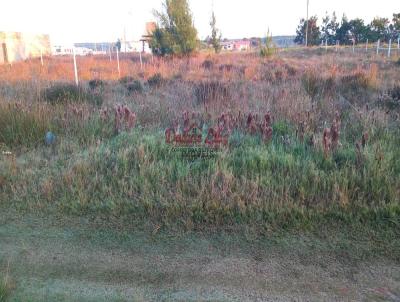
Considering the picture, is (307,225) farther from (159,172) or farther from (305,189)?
(159,172)

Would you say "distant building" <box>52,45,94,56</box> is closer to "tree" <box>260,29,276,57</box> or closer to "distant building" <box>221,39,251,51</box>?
"tree" <box>260,29,276,57</box>

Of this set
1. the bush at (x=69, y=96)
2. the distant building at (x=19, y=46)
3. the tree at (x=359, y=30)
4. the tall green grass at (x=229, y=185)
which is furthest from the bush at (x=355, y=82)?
the tree at (x=359, y=30)

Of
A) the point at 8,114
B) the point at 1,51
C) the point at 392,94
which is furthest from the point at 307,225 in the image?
the point at 1,51

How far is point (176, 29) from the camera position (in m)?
21.6

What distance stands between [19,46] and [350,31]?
135 feet

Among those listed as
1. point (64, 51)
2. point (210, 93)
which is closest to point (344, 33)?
point (64, 51)

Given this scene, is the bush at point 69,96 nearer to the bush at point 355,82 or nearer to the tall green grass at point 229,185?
the tall green grass at point 229,185

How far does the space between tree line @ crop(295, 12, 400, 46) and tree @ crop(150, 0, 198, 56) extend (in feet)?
79.5

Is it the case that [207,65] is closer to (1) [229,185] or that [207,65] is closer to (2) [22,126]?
(2) [22,126]

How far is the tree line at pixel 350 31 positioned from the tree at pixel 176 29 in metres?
24.2

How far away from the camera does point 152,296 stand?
2299mm

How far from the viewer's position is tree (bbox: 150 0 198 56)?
2141 cm

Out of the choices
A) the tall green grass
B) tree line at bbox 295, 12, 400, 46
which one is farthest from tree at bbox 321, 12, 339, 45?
the tall green grass

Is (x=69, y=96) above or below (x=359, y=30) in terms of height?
below
